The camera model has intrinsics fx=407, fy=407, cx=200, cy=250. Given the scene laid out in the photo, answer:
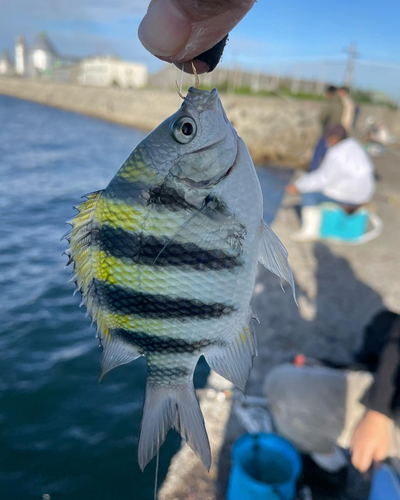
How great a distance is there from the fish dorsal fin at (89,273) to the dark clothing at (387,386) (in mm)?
1910

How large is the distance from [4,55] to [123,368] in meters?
77.9

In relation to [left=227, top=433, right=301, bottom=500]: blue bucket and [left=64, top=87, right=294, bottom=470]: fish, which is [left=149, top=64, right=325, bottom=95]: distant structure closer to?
[left=227, top=433, right=301, bottom=500]: blue bucket

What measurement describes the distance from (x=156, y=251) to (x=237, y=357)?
0.43 m

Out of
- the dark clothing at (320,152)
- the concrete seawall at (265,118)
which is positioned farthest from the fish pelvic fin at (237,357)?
the concrete seawall at (265,118)

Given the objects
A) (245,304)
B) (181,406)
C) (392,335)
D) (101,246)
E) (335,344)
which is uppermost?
(101,246)

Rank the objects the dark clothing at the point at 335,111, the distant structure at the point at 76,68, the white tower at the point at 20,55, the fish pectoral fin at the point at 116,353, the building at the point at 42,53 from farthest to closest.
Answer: the white tower at the point at 20,55, the building at the point at 42,53, the distant structure at the point at 76,68, the dark clothing at the point at 335,111, the fish pectoral fin at the point at 116,353

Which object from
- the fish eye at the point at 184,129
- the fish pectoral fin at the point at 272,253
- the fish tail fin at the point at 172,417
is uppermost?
the fish eye at the point at 184,129

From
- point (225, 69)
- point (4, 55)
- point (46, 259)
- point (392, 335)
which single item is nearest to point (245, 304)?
point (392, 335)

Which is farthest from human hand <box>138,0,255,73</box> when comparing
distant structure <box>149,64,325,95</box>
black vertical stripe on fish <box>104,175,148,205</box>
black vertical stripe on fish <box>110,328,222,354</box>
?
distant structure <box>149,64,325,95</box>

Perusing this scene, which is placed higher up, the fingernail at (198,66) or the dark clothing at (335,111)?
the fingernail at (198,66)

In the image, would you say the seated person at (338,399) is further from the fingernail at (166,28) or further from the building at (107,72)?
the building at (107,72)

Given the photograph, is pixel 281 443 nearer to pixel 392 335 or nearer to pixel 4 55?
pixel 392 335

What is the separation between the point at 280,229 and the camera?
743 centimetres

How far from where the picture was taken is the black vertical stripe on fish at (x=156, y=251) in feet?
3.49
